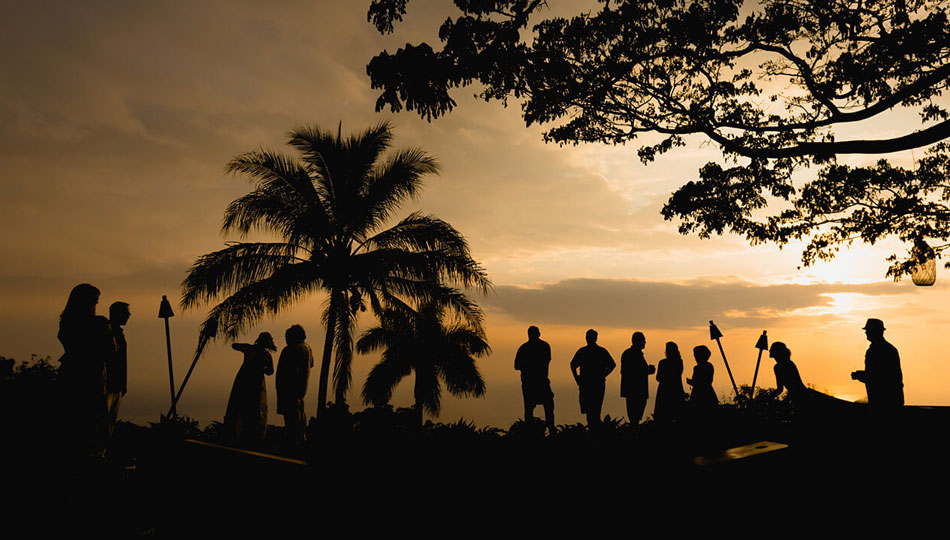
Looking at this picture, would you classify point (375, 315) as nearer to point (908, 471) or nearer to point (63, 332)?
point (63, 332)

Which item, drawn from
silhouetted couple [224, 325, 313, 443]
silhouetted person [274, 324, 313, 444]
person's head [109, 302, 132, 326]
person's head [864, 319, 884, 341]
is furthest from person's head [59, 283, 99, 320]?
person's head [864, 319, 884, 341]

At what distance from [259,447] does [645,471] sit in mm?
6445

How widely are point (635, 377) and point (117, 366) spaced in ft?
27.4

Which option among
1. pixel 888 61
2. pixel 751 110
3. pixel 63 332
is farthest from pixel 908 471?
pixel 751 110

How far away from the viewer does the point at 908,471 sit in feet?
16.0

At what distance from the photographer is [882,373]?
27.1ft

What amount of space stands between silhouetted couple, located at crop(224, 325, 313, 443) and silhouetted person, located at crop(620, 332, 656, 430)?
226 inches

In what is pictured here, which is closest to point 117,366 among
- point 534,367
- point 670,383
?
point 534,367

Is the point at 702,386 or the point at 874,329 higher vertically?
the point at 874,329

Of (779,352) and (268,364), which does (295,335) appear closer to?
(268,364)

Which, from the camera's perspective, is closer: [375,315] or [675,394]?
[675,394]

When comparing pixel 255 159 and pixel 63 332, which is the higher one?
pixel 255 159

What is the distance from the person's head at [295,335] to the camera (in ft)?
31.7

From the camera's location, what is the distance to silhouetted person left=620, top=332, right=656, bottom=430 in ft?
36.3
